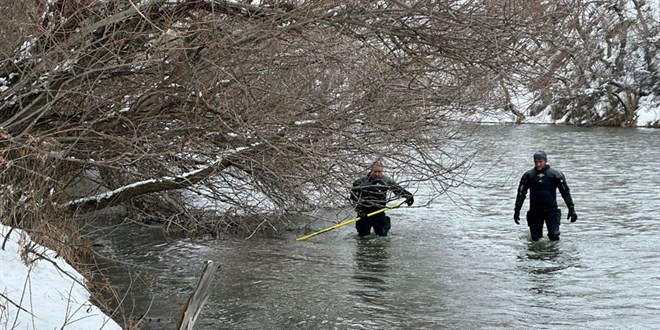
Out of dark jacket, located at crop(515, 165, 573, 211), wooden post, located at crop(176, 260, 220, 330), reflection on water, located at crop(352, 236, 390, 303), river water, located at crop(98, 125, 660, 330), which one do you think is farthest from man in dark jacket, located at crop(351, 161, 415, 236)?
wooden post, located at crop(176, 260, 220, 330)

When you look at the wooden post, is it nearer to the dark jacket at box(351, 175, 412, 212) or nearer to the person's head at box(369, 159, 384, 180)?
the dark jacket at box(351, 175, 412, 212)

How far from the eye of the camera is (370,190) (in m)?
12.6

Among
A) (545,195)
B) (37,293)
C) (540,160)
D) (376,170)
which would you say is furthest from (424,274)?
(37,293)

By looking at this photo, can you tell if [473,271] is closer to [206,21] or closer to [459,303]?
[459,303]

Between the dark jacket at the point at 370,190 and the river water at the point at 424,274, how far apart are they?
82 centimetres

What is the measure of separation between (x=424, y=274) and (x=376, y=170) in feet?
4.96

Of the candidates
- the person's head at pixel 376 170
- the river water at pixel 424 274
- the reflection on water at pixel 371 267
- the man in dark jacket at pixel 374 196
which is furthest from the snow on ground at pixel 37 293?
the person's head at pixel 376 170

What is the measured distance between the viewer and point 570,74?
1141 centimetres

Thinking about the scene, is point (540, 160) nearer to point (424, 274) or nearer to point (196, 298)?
point (424, 274)

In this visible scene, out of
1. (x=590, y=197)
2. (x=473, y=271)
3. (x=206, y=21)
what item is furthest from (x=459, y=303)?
(x=590, y=197)

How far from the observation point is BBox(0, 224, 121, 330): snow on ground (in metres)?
6.20

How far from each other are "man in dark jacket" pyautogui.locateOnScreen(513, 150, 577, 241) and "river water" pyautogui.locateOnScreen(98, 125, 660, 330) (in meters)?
0.37

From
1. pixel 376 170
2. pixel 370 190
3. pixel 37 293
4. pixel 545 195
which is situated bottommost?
pixel 37 293

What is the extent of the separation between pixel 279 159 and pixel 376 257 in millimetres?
3192
